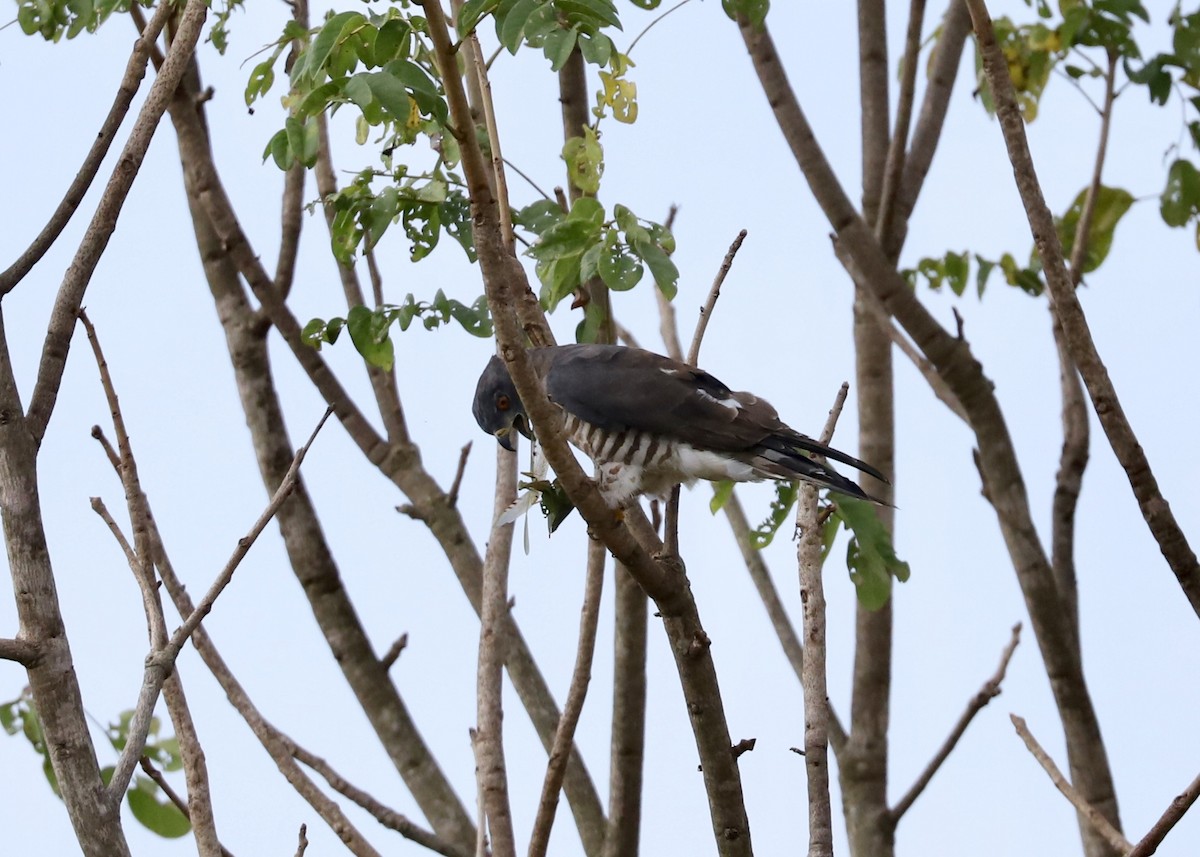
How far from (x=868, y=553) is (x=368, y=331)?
1.13 meters

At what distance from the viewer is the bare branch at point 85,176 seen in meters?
1.87

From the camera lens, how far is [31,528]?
1.63m

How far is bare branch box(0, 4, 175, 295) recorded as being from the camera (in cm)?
187

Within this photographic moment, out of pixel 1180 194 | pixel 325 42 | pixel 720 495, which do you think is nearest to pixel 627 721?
pixel 720 495

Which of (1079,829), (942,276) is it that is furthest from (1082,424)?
(1079,829)

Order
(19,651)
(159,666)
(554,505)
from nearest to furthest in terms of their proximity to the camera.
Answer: (19,651)
(159,666)
(554,505)

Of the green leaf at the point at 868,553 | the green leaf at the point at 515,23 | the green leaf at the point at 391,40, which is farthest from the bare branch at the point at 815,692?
the green leaf at the point at 391,40

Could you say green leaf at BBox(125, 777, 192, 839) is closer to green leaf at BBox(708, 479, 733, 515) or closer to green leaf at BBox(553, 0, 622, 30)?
green leaf at BBox(708, 479, 733, 515)

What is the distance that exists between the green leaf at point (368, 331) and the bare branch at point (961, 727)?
1364 millimetres

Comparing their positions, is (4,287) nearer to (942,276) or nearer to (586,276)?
(586,276)

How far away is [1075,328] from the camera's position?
2.38 metres

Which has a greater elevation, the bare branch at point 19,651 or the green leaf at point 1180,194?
the green leaf at point 1180,194

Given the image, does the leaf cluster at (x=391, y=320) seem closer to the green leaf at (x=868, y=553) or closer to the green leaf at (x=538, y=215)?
the green leaf at (x=538, y=215)

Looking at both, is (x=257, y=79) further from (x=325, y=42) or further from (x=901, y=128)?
(x=901, y=128)
